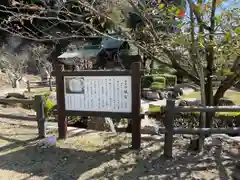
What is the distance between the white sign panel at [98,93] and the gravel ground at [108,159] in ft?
1.94

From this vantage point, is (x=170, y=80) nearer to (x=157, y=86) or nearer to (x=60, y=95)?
(x=157, y=86)

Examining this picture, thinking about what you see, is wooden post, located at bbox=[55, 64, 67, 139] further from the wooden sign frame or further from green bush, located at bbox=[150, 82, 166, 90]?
green bush, located at bbox=[150, 82, 166, 90]

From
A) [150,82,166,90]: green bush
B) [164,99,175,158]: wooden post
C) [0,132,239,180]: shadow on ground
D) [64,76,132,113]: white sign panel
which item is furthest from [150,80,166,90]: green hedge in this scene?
[164,99,175,158]: wooden post

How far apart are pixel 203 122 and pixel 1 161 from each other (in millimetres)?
2820

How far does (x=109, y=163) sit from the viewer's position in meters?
2.67

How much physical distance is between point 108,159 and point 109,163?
0.36ft

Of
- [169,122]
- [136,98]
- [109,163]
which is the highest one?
[136,98]

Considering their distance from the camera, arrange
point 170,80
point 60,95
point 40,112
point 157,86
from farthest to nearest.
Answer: point 170,80 → point 157,86 → point 40,112 → point 60,95

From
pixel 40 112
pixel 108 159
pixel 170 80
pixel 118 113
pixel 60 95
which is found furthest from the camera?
pixel 170 80

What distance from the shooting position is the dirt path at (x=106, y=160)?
7.96ft

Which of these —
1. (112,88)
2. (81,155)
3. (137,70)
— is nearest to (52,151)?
(81,155)

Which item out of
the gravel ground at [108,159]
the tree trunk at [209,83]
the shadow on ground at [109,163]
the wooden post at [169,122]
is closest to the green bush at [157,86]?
the gravel ground at [108,159]

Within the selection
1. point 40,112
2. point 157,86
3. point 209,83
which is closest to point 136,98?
point 209,83

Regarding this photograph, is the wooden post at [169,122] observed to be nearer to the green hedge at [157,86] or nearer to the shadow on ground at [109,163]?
the shadow on ground at [109,163]
